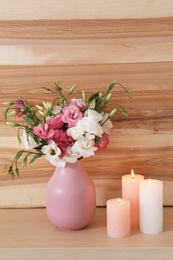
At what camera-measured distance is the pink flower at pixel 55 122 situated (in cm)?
105

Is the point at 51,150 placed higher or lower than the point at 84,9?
lower

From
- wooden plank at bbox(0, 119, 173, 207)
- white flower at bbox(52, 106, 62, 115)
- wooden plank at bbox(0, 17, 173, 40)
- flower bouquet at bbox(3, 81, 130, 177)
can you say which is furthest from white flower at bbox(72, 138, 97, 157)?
wooden plank at bbox(0, 17, 173, 40)

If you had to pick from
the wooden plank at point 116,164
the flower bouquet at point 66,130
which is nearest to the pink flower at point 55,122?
the flower bouquet at point 66,130

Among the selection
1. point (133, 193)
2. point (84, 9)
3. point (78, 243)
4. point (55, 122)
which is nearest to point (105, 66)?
point (84, 9)

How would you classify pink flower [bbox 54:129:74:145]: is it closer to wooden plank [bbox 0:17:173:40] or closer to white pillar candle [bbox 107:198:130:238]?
white pillar candle [bbox 107:198:130:238]

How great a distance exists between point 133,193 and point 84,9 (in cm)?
55

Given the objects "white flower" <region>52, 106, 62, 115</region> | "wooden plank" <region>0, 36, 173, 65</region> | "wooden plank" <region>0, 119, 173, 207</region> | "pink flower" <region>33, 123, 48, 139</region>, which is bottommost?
"wooden plank" <region>0, 119, 173, 207</region>

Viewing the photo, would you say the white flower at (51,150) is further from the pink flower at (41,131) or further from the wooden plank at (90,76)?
the wooden plank at (90,76)

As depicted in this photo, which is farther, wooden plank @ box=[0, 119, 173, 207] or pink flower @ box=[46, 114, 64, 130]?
wooden plank @ box=[0, 119, 173, 207]

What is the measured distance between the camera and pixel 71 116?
1053mm

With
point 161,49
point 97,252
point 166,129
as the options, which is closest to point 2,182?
point 97,252

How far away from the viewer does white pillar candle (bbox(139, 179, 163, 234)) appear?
109 centimetres

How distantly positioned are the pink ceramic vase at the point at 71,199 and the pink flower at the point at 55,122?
4.8 inches

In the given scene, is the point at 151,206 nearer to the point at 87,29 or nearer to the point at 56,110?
the point at 56,110
